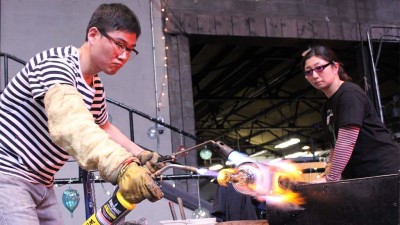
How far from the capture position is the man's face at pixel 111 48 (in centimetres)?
232

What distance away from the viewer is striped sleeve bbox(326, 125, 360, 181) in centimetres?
308

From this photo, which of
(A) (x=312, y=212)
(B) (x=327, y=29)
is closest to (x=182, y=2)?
(B) (x=327, y=29)

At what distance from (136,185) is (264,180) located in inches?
29.6

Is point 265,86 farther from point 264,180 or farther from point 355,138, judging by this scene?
point 264,180

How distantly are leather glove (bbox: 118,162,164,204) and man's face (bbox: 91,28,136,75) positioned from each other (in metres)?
0.79

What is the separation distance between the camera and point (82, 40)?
8672mm

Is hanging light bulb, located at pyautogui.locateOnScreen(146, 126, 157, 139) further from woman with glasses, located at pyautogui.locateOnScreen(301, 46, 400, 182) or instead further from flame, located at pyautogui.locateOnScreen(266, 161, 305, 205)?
flame, located at pyautogui.locateOnScreen(266, 161, 305, 205)

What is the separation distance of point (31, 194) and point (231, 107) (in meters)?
15.5

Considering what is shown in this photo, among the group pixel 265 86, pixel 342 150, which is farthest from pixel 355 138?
pixel 265 86

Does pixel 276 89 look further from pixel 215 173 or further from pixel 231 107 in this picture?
pixel 215 173

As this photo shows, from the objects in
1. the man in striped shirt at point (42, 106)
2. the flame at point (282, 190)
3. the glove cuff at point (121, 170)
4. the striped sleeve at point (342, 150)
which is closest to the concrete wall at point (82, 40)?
the striped sleeve at point (342, 150)

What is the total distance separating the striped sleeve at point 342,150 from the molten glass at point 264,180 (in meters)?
0.71

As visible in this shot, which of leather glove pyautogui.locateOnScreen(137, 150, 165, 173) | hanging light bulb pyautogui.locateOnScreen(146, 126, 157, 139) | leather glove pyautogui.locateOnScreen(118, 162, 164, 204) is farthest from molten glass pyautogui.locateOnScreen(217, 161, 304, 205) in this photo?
hanging light bulb pyautogui.locateOnScreen(146, 126, 157, 139)

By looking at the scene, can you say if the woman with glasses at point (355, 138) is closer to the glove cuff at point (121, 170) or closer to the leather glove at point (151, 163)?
the leather glove at point (151, 163)
